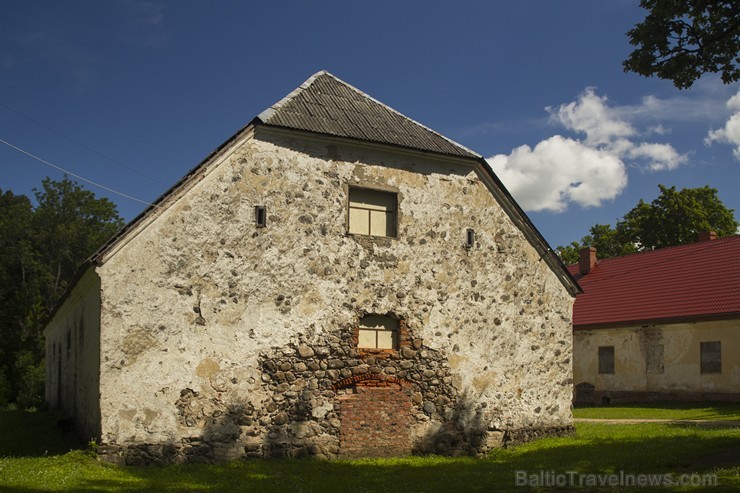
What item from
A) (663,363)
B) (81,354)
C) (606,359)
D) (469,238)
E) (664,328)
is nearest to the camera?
(81,354)

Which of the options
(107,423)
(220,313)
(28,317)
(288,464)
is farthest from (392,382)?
(28,317)

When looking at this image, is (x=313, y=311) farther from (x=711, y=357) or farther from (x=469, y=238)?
(x=711, y=357)

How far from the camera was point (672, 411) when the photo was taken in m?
20.8

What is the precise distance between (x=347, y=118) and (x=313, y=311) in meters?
3.98

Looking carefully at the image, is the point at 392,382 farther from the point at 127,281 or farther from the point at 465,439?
the point at 127,281

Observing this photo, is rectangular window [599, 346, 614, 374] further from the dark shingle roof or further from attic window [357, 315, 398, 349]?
attic window [357, 315, 398, 349]

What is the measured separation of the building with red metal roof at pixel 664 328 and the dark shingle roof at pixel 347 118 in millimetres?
13284

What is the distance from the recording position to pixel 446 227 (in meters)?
14.2

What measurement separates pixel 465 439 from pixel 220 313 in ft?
18.4

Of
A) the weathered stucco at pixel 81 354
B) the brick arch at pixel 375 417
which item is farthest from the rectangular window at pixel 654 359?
the weathered stucco at pixel 81 354

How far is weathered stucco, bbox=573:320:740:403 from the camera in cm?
2247

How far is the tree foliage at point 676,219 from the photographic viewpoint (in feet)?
137

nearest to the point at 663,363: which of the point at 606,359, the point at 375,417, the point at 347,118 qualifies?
the point at 606,359

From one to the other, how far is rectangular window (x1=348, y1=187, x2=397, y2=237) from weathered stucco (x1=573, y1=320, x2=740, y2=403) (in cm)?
1454
